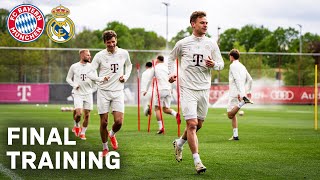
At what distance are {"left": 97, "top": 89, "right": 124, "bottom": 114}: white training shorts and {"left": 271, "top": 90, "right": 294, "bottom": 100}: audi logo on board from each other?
36878 millimetres

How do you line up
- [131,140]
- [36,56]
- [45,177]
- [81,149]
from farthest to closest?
[36,56] < [131,140] < [81,149] < [45,177]

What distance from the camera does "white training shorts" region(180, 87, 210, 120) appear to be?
1023 centimetres

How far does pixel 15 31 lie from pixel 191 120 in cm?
1796

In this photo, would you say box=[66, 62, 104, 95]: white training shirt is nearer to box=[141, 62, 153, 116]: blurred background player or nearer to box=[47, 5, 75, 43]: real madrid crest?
box=[141, 62, 153, 116]: blurred background player

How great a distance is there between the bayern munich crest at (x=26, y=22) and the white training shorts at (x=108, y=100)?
12745mm

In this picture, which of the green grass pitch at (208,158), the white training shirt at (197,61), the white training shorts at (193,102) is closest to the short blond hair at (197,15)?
the white training shirt at (197,61)

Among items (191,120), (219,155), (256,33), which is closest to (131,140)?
(219,155)

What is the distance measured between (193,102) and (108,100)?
2.63 m

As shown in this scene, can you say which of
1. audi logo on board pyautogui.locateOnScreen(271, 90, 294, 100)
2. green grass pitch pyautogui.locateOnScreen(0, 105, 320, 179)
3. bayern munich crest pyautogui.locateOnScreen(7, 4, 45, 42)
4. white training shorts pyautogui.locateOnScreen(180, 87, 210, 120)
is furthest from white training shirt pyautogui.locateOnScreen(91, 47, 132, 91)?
audi logo on board pyautogui.locateOnScreen(271, 90, 294, 100)

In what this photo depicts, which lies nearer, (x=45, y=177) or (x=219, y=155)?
(x=45, y=177)

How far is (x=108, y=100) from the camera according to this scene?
12.4 m

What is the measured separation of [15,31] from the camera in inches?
1054

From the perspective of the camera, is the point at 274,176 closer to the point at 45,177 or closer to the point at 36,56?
the point at 45,177

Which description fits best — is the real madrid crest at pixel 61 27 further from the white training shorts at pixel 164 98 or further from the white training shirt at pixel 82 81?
the white training shirt at pixel 82 81
